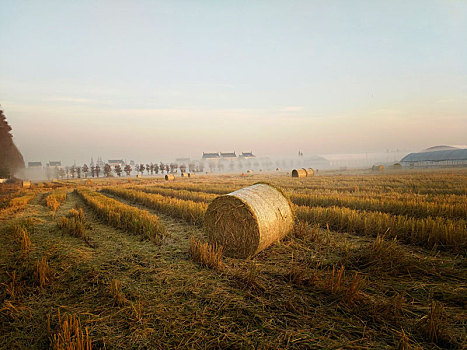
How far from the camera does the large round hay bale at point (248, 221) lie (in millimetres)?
5551

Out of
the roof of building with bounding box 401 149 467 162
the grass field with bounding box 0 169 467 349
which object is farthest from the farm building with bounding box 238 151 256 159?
the grass field with bounding box 0 169 467 349

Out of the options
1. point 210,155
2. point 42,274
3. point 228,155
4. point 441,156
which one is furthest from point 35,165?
point 441,156

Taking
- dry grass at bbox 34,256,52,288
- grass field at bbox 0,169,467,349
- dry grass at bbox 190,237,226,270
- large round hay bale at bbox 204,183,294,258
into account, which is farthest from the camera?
large round hay bale at bbox 204,183,294,258

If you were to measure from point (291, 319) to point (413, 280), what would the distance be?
248 centimetres

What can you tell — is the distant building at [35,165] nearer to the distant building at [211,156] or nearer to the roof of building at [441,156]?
the distant building at [211,156]

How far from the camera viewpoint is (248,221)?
5.60m

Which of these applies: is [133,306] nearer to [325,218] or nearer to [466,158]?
[325,218]

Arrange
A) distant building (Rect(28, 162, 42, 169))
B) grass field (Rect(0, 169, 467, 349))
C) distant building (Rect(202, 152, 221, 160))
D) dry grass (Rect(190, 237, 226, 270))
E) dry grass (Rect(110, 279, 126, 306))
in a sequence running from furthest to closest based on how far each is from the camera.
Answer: distant building (Rect(202, 152, 221, 160))
distant building (Rect(28, 162, 42, 169))
dry grass (Rect(190, 237, 226, 270))
dry grass (Rect(110, 279, 126, 306))
grass field (Rect(0, 169, 467, 349))

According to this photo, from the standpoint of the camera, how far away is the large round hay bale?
555cm

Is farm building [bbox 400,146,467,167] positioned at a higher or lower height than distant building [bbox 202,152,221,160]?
lower

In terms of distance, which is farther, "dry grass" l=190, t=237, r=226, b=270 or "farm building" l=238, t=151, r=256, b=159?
"farm building" l=238, t=151, r=256, b=159

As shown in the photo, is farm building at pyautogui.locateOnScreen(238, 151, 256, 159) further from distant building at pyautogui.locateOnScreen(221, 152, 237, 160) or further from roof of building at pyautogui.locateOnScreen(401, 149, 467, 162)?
roof of building at pyautogui.locateOnScreen(401, 149, 467, 162)

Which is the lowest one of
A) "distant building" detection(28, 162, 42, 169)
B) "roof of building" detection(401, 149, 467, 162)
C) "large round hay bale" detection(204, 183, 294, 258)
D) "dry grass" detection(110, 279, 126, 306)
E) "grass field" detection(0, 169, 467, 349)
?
"grass field" detection(0, 169, 467, 349)

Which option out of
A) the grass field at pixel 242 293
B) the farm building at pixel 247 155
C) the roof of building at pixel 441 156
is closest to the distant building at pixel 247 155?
the farm building at pixel 247 155
